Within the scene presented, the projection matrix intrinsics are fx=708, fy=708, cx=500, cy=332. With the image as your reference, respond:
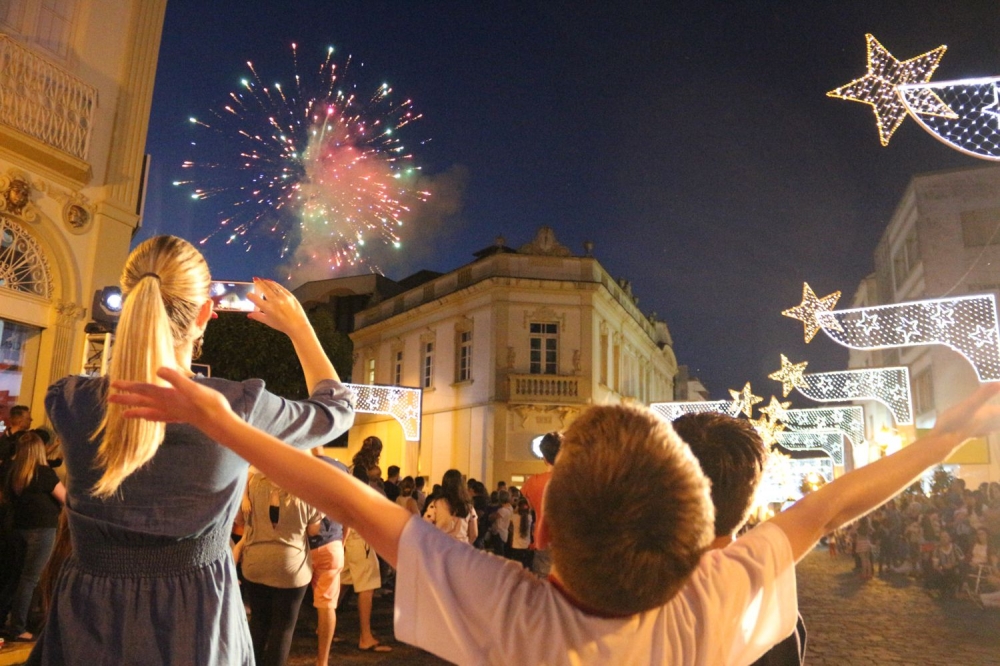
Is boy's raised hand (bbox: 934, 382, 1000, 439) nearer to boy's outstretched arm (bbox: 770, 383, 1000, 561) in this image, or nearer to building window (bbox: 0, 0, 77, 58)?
boy's outstretched arm (bbox: 770, 383, 1000, 561)

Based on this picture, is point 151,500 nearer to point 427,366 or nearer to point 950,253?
point 427,366

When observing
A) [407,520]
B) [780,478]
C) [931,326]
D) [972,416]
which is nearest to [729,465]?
[972,416]

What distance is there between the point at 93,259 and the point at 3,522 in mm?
4858

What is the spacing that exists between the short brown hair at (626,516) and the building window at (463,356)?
2704cm

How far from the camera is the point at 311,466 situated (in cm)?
137

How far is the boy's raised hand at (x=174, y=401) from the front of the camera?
1.27 metres

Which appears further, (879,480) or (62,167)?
(62,167)

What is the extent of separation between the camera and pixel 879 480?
1728 millimetres

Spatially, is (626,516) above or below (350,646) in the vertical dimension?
above

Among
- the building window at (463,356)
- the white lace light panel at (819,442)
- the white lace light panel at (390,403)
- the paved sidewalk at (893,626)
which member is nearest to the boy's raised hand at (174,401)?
the paved sidewalk at (893,626)

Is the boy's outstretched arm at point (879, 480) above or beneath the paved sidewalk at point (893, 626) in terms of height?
above

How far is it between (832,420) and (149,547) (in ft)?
95.5

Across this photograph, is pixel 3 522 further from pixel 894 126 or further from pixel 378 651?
pixel 894 126

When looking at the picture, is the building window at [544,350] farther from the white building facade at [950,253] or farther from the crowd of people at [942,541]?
the crowd of people at [942,541]
